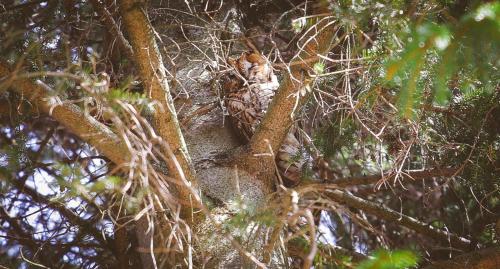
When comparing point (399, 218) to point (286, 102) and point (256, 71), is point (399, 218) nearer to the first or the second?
point (286, 102)

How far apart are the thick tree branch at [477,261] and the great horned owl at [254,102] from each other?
77 cm

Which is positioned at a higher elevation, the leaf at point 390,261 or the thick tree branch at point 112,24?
the thick tree branch at point 112,24

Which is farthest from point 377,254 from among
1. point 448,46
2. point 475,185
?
point 475,185

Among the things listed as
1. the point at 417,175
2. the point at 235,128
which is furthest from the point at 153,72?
the point at 417,175

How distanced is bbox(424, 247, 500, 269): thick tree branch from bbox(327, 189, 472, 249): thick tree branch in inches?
12.1

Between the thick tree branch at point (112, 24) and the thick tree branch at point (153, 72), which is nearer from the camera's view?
the thick tree branch at point (153, 72)

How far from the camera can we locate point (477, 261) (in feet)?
8.30

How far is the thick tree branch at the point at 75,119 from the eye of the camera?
2.17 m

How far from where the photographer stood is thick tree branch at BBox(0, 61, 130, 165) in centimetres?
217

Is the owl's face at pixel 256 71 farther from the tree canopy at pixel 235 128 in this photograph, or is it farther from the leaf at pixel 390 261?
the leaf at pixel 390 261

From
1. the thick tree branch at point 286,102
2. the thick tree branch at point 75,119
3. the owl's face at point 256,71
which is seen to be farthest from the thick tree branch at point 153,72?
the owl's face at point 256,71

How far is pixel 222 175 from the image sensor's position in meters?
2.61

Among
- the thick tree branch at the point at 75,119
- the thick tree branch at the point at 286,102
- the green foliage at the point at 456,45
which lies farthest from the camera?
the thick tree branch at the point at 286,102

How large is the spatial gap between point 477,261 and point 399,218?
18.5 inches
